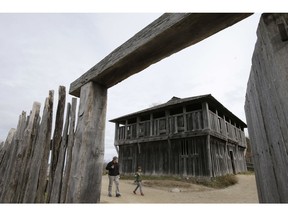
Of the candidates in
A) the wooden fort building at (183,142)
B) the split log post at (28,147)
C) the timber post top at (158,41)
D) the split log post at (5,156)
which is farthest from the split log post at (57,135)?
the wooden fort building at (183,142)

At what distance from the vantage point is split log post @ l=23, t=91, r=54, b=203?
2.29m

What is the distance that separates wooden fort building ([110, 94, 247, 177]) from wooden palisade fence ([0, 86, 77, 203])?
1199 centimetres

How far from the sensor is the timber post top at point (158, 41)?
1.20 meters

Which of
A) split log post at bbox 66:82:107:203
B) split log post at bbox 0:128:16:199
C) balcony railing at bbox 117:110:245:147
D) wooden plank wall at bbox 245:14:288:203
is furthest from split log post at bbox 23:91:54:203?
balcony railing at bbox 117:110:245:147

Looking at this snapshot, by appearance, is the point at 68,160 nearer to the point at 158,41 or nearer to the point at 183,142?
the point at 158,41

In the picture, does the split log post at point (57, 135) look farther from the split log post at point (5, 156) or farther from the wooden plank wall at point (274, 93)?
the wooden plank wall at point (274, 93)

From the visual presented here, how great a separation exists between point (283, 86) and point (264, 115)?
1.90 ft

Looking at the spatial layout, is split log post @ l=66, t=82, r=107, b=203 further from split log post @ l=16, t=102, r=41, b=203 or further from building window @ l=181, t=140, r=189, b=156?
building window @ l=181, t=140, r=189, b=156

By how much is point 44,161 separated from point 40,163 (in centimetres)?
5

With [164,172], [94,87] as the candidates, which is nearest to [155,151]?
[164,172]

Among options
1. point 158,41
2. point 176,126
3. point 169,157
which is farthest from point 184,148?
point 158,41

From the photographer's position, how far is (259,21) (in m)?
1.15

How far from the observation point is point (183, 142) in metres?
14.8

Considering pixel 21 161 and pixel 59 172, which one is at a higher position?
pixel 21 161
